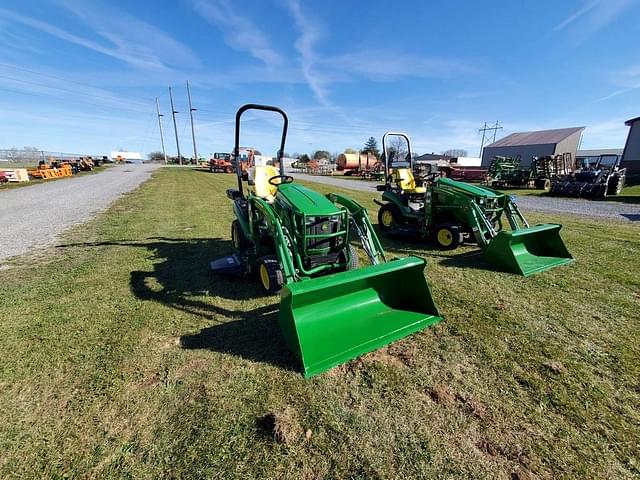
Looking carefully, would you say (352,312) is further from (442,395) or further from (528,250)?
(528,250)

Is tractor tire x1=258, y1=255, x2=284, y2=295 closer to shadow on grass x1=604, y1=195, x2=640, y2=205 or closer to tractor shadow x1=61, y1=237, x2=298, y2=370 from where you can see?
tractor shadow x1=61, y1=237, x2=298, y2=370

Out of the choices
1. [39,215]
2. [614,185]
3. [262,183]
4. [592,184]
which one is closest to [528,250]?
[262,183]

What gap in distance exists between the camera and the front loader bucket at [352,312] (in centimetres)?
257

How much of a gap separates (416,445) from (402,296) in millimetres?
1640

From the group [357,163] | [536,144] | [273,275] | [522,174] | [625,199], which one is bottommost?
[625,199]

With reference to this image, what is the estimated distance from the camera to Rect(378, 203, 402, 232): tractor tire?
7.15 meters

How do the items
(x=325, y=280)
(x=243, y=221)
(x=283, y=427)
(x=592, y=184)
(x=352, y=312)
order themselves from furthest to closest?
(x=592, y=184) < (x=243, y=221) < (x=352, y=312) < (x=325, y=280) < (x=283, y=427)

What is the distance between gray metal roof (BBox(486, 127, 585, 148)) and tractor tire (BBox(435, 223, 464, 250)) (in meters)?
43.9

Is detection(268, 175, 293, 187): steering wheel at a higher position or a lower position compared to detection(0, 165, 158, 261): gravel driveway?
higher

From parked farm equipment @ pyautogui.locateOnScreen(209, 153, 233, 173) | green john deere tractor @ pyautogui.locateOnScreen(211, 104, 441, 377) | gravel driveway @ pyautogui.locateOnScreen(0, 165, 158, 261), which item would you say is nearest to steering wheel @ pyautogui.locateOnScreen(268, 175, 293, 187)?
green john deere tractor @ pyautogui.locateOnScreen(211, 104, 441, 377)

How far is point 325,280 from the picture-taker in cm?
277

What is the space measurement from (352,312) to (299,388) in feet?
3.09

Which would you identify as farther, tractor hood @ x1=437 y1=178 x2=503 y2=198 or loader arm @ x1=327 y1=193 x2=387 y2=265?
tractor hood @ x1=437 y1=178 x2=503 y2=198

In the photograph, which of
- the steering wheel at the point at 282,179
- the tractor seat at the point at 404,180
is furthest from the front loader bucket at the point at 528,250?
the steering wheel at the point at 282,179
